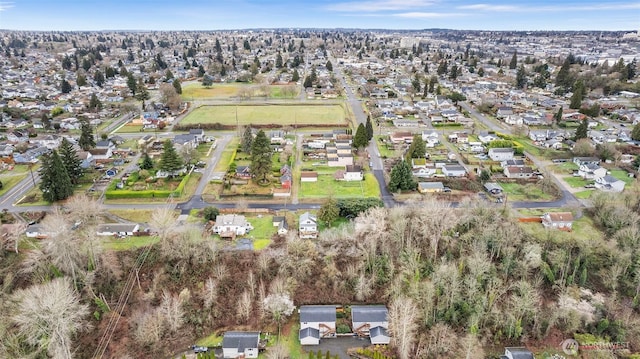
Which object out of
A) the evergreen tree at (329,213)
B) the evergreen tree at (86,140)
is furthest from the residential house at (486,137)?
the evergreen tree at (86,140)

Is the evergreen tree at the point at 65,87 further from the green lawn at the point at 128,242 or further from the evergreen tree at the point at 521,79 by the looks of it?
the evergreen tree at the point at 521,79

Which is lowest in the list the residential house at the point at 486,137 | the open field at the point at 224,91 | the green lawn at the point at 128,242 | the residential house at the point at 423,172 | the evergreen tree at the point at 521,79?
the green lawn at the point at 128,242

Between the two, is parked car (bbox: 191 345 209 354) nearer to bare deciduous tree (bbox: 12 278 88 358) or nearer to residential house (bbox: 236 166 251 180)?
bare deciduous tree (bbox: 12 278 88 358)

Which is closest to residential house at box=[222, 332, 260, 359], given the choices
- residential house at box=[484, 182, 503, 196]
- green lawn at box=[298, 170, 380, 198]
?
green lawn at box=[298, 170, 380, 198]

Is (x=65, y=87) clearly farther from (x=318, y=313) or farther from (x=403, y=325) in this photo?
(x=403, y=325)

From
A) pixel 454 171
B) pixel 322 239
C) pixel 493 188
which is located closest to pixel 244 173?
pixel 322 239

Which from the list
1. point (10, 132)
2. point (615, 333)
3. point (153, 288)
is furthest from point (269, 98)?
point (615, 333)
